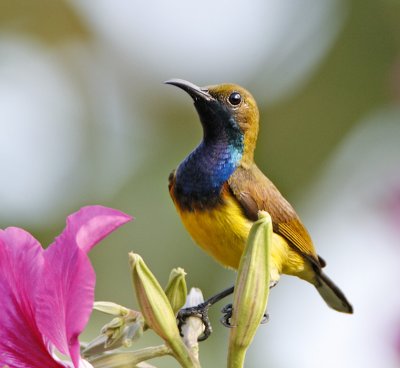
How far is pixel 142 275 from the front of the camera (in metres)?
1.24

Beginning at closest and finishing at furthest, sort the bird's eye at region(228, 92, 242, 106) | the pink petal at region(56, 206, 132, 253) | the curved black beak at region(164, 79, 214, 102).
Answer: the pink petal at region(56, 206, 132, 253) → the curved black beak at region(164, 79, 214, 102) → the bird's eye at region(228, 92, 242, 106)

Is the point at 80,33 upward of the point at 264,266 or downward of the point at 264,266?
downward

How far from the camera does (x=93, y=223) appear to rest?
1.16 metres

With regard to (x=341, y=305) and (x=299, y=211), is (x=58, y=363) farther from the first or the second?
(x=299, y=211)

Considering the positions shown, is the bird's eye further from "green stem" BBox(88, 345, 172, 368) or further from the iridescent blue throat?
"green stem" BBox(88, 345, 172, 368)

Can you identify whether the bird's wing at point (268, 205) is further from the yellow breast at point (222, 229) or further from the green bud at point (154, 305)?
the green bud at point (154, 305)

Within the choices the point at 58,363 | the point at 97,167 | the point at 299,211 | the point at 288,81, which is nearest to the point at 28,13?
the point at 97,167

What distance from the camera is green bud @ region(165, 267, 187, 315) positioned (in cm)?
135

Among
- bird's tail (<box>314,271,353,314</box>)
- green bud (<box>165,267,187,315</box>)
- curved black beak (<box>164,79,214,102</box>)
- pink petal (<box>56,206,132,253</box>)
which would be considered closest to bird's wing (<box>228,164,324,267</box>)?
bird's tail (<box>314,271,353,314</box>)

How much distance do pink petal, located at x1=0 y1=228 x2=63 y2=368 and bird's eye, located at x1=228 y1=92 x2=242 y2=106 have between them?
1.39m

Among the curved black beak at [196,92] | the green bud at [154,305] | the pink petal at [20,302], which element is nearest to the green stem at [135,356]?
the green bud at [154,305]

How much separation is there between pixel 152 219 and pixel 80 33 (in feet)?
4.52

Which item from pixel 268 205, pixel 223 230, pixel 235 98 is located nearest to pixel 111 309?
pixel 223 230

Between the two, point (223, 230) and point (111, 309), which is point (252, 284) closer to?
point (111, 309)
